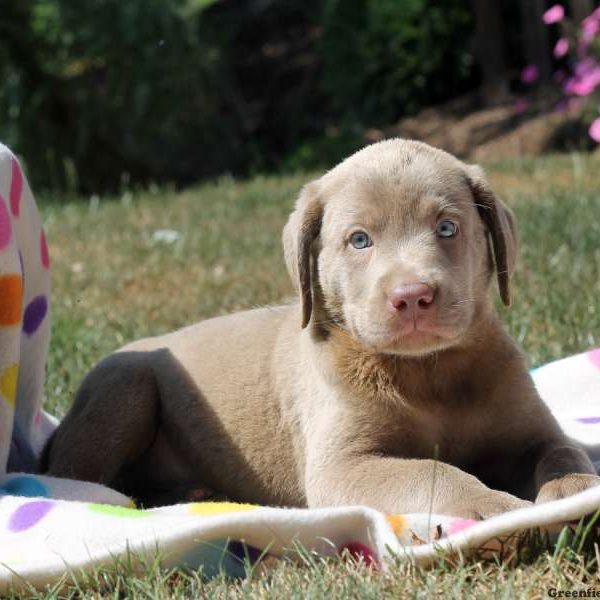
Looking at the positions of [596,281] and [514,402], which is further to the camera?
[596,281]

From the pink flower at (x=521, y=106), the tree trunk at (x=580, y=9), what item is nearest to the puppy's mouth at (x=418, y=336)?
the tree trunk at (x=580, y=9)

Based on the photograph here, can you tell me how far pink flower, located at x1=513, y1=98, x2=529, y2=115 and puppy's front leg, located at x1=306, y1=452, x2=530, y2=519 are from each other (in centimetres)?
955

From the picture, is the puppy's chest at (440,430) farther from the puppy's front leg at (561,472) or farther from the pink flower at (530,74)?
the pink flower at (530,74)

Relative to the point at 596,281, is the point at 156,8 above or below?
above

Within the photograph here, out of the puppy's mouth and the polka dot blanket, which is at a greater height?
the puppy's mouth

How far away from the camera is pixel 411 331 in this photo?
320 centimetres

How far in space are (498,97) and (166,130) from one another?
12.4 ft

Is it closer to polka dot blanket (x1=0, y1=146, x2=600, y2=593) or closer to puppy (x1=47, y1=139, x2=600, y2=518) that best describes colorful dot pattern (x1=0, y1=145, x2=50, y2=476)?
polka dot blanket (x1=0, y1=146, x2=600, y2=593)

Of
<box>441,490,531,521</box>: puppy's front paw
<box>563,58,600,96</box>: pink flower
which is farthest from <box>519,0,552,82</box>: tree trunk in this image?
<box>441,490,531,521</box>: puppy's front paw

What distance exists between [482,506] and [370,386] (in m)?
0.62

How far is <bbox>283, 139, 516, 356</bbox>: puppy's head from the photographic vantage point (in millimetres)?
3207

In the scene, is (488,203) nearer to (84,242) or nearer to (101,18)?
(84,242)

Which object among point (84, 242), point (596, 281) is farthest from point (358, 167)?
point (84, 242)

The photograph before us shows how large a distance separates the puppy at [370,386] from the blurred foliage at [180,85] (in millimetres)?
6983
